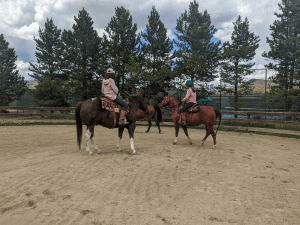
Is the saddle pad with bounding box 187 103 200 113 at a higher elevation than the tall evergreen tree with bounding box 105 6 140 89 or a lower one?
lower

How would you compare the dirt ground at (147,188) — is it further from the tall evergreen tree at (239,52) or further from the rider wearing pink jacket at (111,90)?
the tall evergreen tree at (239,52)

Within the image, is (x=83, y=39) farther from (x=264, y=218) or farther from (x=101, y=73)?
(x=264, y=218)

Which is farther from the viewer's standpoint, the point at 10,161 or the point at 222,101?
the point at 222,101

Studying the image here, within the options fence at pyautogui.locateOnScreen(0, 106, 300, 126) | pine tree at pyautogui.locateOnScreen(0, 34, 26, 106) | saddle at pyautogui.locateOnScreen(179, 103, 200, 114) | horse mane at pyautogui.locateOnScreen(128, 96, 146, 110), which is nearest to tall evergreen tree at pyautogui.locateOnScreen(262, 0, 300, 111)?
fence at pyautogui.locateOnScreen(0, 106, 300, 126)

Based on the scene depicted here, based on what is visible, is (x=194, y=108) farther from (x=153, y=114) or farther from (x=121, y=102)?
(x=153, y=114)

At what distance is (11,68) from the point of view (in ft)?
88.6

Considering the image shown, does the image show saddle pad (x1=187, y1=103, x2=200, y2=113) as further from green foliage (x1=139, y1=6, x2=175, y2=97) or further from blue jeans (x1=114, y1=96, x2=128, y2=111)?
green foliage (x1=139, y1=6, x2=175, y2=97)

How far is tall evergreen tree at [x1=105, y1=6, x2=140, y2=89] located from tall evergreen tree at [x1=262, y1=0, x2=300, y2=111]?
12985 millimetres

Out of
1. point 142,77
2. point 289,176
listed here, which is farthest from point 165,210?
point 142,77

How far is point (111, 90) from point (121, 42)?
15.1m

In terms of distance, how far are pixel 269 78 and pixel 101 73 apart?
16.4 metres

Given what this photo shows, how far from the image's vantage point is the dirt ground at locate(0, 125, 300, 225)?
9.41ft

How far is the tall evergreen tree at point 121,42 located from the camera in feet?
64.0

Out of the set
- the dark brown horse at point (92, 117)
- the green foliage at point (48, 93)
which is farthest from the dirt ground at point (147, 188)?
the green foliage at point (48, 93)
